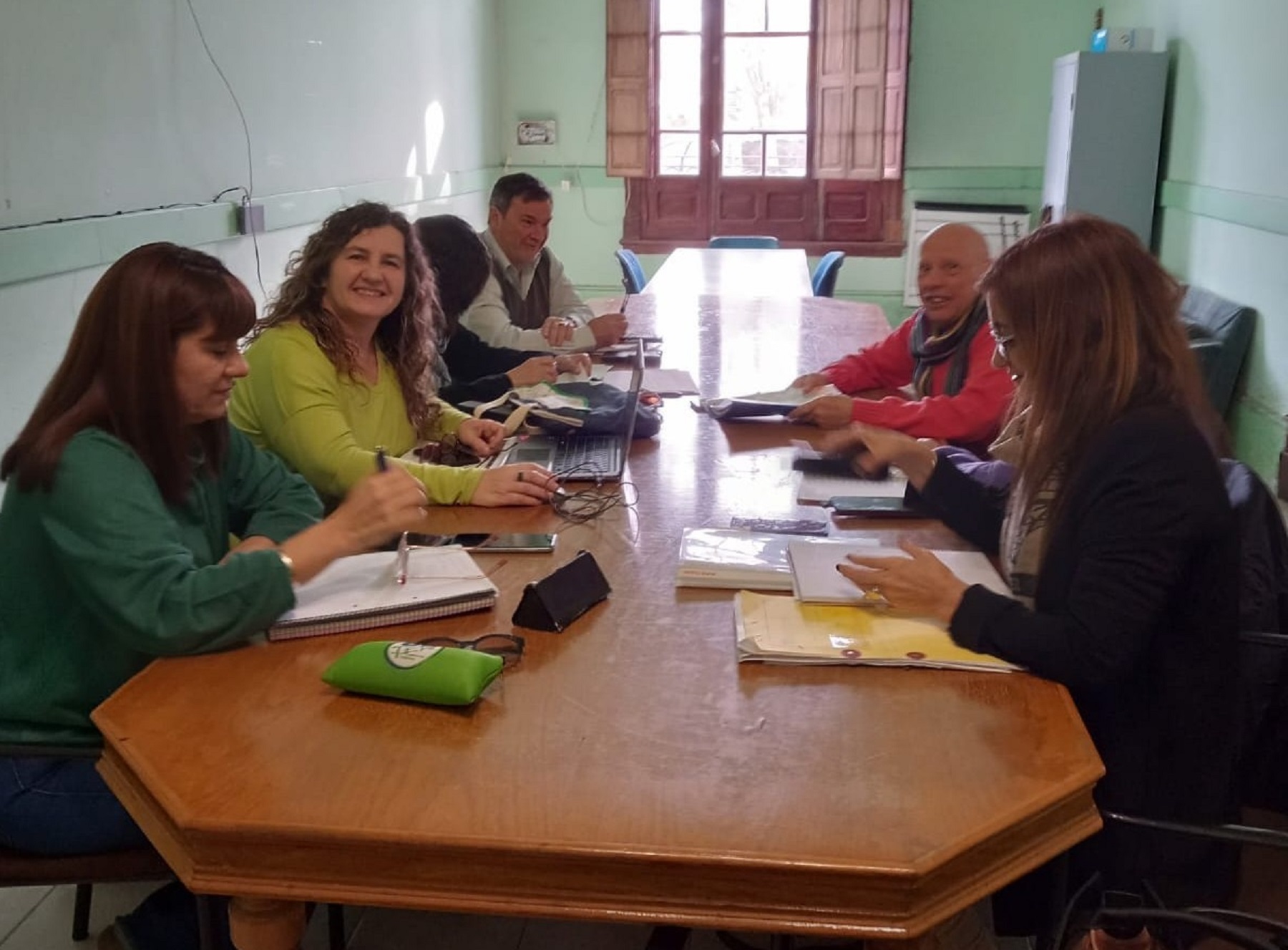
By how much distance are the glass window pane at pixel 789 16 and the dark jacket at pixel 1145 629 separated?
6.67 m

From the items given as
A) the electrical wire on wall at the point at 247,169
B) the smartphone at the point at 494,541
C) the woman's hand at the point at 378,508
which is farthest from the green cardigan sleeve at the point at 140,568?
the electrical wire on wall at the point at 247,169

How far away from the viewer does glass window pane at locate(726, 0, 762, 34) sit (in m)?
7.54

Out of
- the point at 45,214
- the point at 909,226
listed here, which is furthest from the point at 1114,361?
the point at 909,226

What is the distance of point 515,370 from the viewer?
10.1 feet

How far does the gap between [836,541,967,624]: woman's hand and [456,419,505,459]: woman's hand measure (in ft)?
3.55

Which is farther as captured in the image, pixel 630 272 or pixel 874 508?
pixel 630 272

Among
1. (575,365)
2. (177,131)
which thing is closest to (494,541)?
(575,365)

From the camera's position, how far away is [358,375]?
2.37 metres

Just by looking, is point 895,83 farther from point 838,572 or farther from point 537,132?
point 838,572

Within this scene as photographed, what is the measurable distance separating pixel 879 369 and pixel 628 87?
4.89m

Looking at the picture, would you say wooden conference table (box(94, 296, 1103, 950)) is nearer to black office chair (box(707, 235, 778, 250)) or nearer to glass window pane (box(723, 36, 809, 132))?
black office chair (box(707, 235, 778, 250))

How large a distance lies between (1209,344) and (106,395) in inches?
179

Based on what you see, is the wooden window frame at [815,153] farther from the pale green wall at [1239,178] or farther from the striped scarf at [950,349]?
the striped scarf at [950,349]

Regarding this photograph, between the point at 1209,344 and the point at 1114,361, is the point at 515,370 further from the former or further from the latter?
the point at 1209,344
